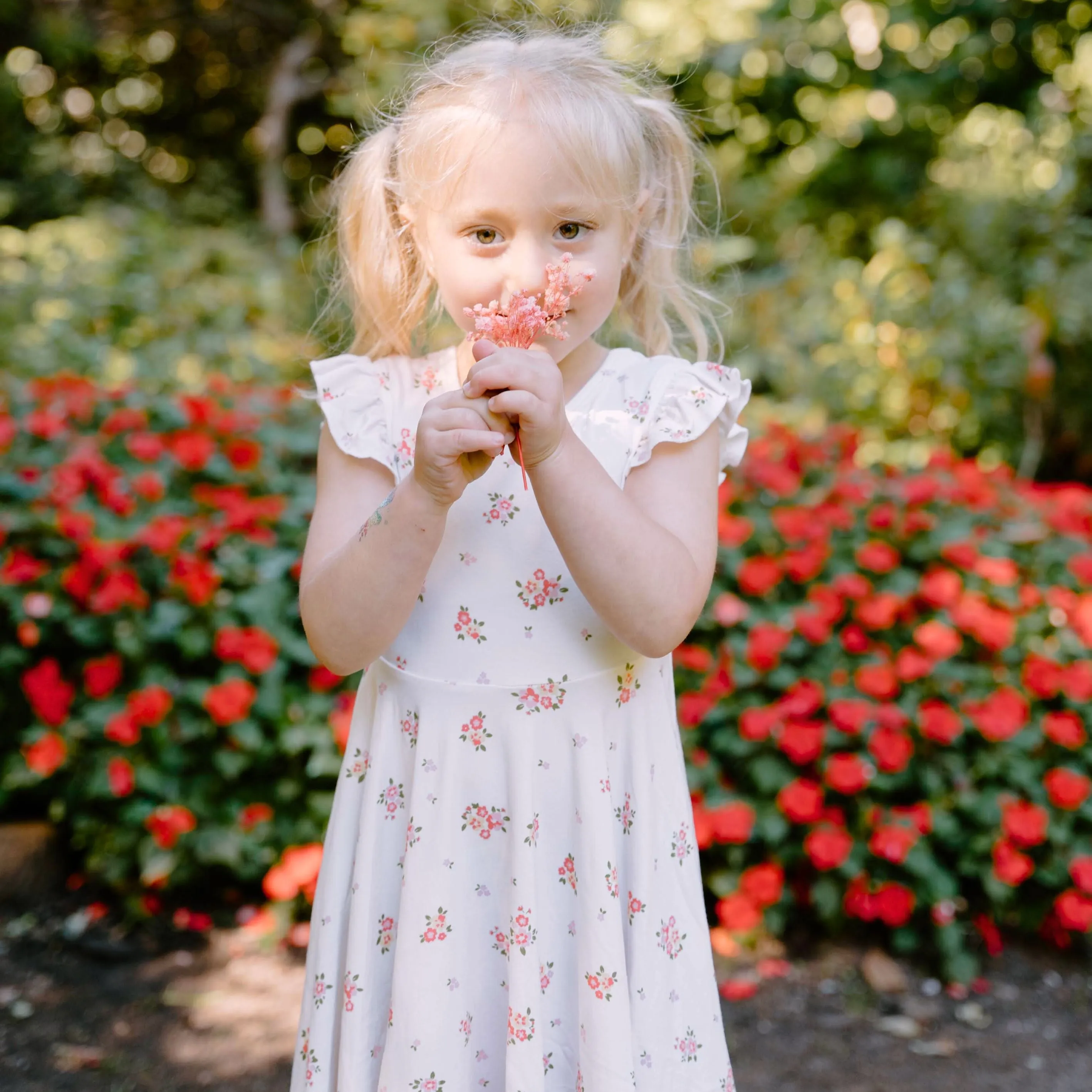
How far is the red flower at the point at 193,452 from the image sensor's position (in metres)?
2.69

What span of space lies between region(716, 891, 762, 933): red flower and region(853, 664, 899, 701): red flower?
552 mm

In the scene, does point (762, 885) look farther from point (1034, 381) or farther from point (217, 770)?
point (1034, 381)

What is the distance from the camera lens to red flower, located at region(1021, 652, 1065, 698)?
253 centimetres

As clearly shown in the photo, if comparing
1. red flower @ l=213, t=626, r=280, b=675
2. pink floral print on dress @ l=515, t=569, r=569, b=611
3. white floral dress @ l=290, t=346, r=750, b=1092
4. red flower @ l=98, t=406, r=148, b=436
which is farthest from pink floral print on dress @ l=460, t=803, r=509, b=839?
red flower @ l=98, t=406, r=148, b=436

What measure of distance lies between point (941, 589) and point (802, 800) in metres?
0.59

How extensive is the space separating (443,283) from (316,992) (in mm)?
856

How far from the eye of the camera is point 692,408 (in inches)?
50.4

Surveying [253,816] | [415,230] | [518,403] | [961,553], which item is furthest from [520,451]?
[961,553]

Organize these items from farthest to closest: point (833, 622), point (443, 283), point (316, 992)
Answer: point (833, 622) < point (316, 992) < point (443, 283)

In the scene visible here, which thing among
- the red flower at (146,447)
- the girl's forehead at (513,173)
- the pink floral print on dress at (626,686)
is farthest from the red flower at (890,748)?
the red flower at (146,447)

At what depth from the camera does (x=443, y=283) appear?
1.21 m

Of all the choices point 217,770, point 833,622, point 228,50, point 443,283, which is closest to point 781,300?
point 833,622

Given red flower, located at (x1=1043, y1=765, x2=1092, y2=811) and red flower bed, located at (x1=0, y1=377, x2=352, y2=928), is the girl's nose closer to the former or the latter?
red flower bed, located at (x1=0, y1=377, x2=352, y2=928)

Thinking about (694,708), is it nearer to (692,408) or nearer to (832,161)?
(692,408)
